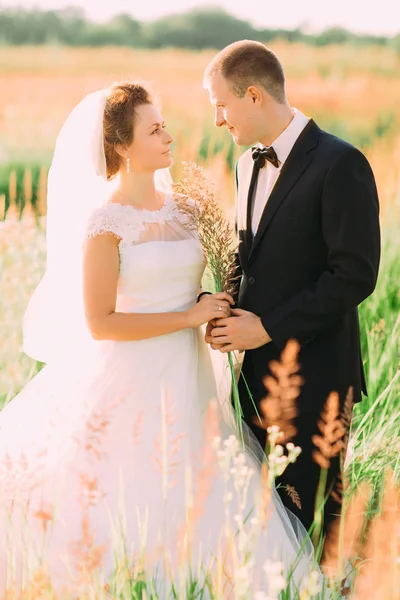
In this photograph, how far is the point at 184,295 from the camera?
3.69 metres

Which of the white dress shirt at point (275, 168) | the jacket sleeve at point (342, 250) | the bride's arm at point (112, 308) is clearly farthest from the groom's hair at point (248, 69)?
the bride's arm at point (112, 308)

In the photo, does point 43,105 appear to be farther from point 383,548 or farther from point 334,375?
point 383,548

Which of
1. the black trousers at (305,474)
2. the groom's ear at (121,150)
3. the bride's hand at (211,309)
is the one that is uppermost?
the groom's ear at (121,150)

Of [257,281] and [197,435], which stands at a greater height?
[257,281]

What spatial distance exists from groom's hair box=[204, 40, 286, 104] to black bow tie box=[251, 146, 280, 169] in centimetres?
23

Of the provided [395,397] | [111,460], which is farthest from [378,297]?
[111,460]

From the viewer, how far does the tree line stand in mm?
17578

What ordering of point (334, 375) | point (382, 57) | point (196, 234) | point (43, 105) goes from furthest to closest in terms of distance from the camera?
1. point (382, 57)
2. point (43, 105)
3. point (196, 234)
4. point (334, 375)

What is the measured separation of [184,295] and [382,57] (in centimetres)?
1454

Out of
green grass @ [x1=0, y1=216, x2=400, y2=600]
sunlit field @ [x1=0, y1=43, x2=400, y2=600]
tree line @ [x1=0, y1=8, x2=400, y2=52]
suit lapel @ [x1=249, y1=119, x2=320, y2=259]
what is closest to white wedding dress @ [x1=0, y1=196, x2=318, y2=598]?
sunlit field @ [x1=0, y1=43, x2=400, y2=600]

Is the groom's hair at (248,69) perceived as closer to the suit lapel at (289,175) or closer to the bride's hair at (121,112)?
the suit lapel at (289,175)

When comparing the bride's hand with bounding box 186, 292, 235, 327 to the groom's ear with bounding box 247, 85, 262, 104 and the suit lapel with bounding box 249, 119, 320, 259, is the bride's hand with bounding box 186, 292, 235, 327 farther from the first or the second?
the groom's ear with bounding box 247, 85, 262, 104

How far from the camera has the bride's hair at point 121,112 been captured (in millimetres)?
3697

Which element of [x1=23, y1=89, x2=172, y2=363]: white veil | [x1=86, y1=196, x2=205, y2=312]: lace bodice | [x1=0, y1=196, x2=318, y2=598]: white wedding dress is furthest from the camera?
[x1=23, y1=89, x2=172, y2=363]: white veil
